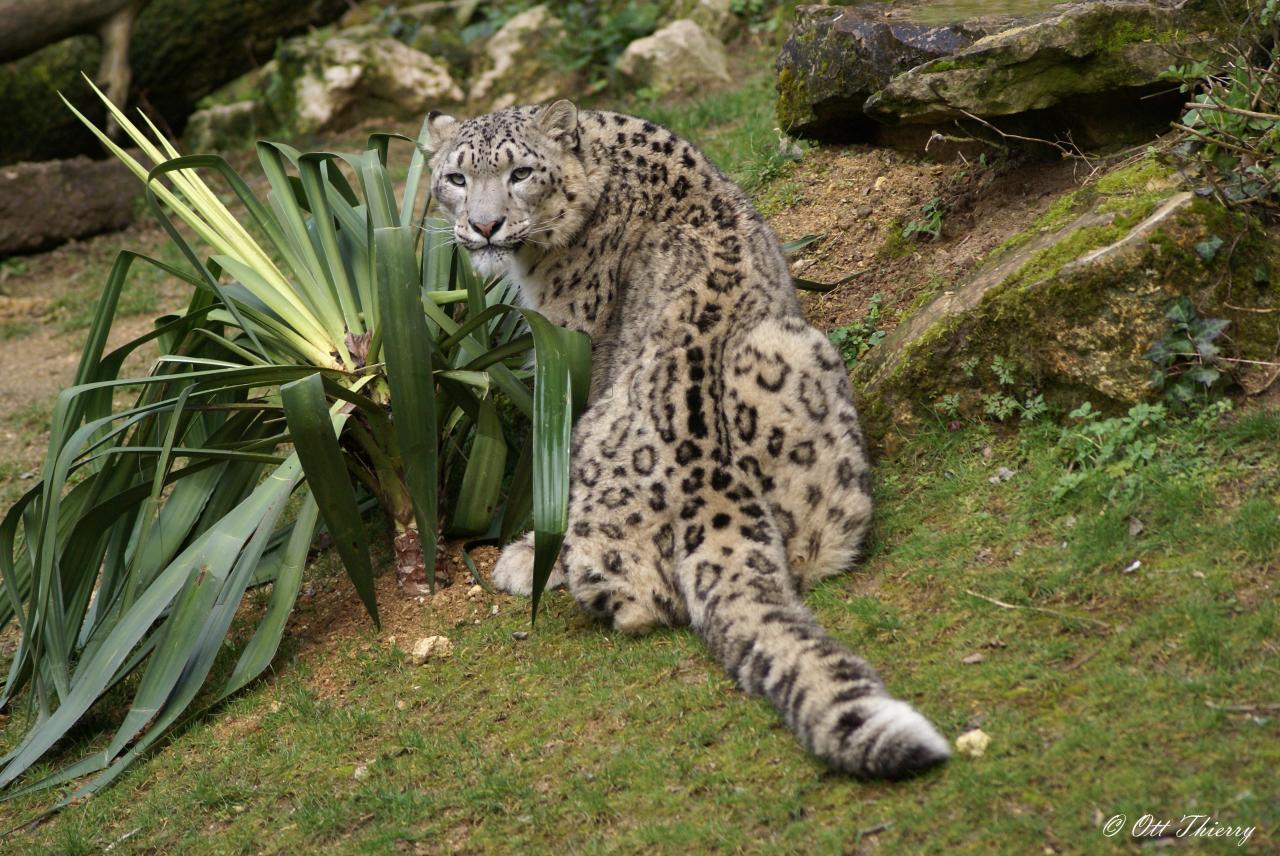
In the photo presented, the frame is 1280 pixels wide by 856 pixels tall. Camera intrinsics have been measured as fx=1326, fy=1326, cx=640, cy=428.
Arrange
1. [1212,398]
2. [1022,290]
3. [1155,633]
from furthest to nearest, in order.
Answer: [1022,290] < [1212,398] < [1155,633]

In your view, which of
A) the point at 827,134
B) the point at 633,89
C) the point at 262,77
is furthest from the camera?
the point at 262,77

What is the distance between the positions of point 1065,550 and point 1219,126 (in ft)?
6.51

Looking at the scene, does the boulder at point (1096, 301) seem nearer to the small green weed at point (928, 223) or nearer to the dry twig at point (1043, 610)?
the small green weed at point (928, 223)

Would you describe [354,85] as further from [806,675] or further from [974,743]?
[974,743]

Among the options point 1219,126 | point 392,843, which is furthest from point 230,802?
point 1219,126

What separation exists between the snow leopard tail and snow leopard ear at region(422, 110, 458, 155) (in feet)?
9.17

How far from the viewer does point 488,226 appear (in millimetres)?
6258

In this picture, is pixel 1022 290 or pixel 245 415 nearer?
pixel 1022 290

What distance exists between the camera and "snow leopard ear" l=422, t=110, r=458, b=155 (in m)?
6.73

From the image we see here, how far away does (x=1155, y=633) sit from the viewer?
4.49 m

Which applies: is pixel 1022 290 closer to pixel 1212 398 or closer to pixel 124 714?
pixel 1212 398

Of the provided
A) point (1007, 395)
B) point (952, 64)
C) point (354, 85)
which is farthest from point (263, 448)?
point (354, 85)

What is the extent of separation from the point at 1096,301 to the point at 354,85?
10.2m

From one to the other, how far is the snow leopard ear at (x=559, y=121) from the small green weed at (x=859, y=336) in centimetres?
166
